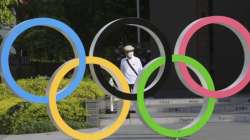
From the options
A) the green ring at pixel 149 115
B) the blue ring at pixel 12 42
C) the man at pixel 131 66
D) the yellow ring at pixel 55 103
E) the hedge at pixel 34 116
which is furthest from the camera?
the man at pixel 131 66

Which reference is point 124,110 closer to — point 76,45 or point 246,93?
point 76,45

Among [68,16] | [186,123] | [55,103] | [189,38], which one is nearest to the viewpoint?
[55,103]

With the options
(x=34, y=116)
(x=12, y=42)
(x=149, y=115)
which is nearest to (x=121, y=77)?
(x=149, y=115)

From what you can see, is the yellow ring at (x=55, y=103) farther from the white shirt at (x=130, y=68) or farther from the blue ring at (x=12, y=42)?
the white shirt at (x=130, y=68)

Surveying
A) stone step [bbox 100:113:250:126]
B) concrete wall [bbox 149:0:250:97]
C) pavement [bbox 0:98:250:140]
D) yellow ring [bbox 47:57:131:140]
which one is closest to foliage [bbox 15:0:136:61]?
concrete wall [bbox 149:0:250:97]

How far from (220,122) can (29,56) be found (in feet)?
84.1

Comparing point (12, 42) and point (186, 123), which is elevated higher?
point (12, 42)

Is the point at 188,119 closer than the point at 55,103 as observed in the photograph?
No

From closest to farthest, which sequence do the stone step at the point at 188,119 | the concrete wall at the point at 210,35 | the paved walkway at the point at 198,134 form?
the paved walkway at the point at 198,134
the stone step at the point at 188,119
the concrete wall at the point at 210,35

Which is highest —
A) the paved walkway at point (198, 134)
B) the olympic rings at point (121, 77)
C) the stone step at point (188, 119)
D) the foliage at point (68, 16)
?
→ the foliage at point (68, 16)

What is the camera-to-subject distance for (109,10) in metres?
34.9

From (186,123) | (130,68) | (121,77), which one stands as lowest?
(186,123)

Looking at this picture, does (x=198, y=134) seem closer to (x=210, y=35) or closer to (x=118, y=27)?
(x=118, y=27)

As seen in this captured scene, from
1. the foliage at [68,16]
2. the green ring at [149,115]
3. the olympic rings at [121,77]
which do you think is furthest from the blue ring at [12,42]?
the foliage at [68,16]
